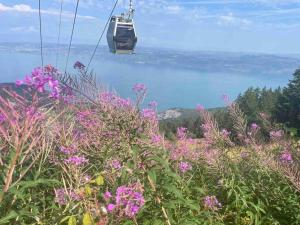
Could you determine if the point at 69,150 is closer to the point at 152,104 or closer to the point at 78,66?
the point at 78,66

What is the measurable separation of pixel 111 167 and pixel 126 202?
747 mm

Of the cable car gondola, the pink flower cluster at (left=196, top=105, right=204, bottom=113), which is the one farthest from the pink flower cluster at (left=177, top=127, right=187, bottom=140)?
the cable car gondola

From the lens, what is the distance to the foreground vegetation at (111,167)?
7.70 ft

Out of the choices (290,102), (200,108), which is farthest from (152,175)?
(290,102)

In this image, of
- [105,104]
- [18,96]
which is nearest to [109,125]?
[105,104]

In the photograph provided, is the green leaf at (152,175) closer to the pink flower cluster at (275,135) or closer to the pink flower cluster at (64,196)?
the pink flower cluster at (64,196)

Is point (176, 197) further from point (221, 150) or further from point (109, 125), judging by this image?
point (221, 150)

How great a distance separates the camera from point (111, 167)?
312 centimetres

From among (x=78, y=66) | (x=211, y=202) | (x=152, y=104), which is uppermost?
(x=78, y=66)

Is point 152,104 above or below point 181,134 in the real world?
above

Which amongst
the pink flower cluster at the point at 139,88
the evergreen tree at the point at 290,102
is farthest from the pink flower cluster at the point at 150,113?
the evergreen tree at the point at 290,102

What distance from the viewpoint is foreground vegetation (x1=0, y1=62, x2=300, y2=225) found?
7.70 ft

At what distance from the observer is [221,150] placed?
5230 mm

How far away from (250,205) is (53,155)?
2187mm
